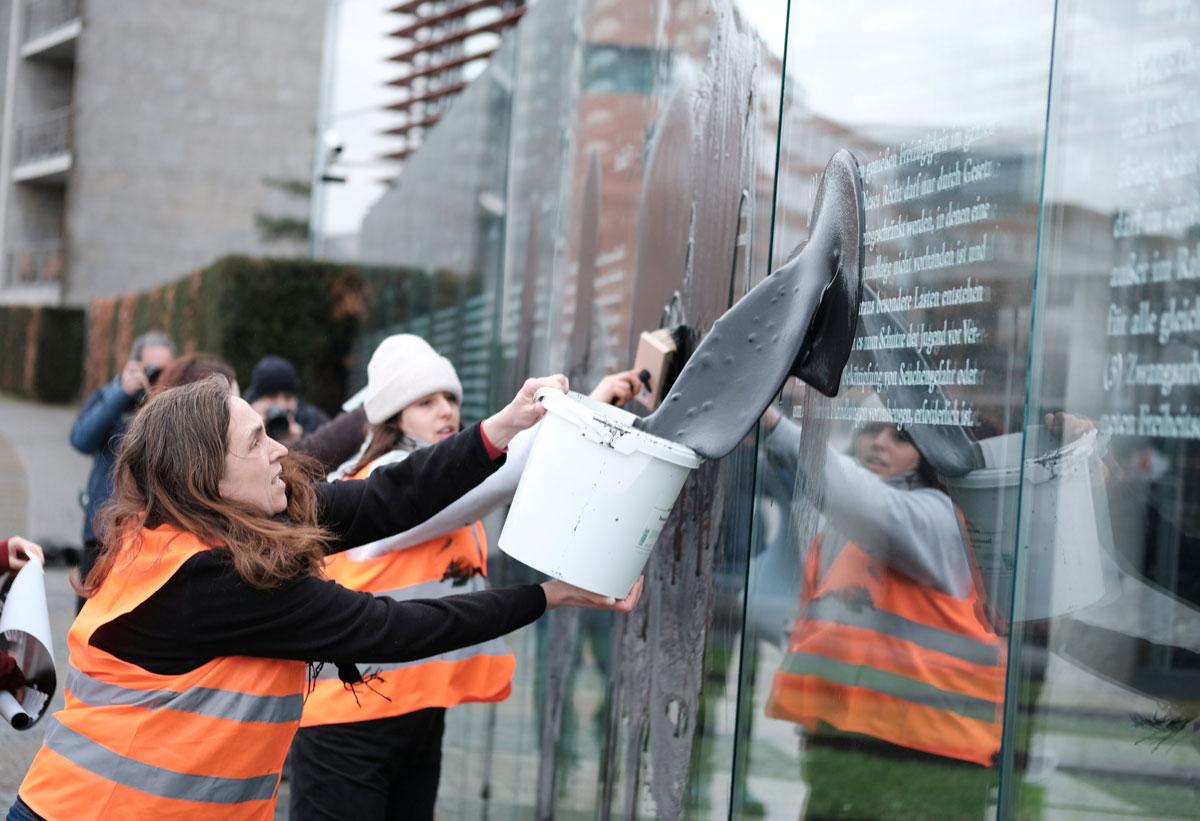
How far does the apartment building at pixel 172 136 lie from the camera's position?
1259 inches

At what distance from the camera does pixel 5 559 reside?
115 inches

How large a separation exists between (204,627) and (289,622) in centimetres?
14

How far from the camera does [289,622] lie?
2369 mm

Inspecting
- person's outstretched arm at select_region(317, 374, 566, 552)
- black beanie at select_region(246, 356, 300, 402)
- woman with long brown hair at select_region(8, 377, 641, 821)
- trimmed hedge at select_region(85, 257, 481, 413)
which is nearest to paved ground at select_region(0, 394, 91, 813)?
person's outstretched arm at select_region(317, 374, 566, 552)

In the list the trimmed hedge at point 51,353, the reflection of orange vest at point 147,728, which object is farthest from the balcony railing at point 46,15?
the reflection of orange vest at point 147,728

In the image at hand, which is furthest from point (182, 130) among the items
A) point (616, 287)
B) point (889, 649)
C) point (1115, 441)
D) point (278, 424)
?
point (1115, 441)

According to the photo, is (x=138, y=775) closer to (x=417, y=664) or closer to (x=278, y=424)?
(x=417, y=664)

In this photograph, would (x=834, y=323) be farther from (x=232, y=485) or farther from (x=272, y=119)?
(x=272, y=119)

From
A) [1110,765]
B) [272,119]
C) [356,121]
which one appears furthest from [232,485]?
[272,119]

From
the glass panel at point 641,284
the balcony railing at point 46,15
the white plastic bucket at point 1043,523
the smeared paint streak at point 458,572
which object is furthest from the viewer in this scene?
the balcony railing at point 46,15

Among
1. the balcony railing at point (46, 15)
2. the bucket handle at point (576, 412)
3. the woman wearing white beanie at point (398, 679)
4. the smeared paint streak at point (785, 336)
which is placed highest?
the balcony railing at point (46, 15)

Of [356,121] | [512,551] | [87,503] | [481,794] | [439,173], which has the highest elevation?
[356,121]

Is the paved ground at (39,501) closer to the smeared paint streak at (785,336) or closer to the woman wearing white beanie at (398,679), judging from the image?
the woman wearing white beanie at (398,679)

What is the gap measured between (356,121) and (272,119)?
57.8ft
